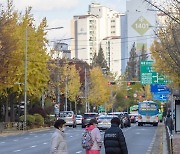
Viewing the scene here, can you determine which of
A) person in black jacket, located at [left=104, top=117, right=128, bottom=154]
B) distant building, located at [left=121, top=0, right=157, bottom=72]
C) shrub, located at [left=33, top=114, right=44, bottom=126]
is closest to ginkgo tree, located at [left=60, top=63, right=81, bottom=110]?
shrub, located at [left=33, top=114, right=44, bottom=126]

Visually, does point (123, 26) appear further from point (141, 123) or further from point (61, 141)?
point (61, 141)

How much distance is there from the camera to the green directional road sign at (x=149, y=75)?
208ft

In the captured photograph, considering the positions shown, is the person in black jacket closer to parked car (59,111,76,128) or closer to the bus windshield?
parked car (59,111,76,128)

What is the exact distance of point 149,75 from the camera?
210ft

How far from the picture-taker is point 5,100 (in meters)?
61.8

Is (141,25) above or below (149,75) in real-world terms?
above

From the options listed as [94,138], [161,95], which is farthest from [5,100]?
[94,138]

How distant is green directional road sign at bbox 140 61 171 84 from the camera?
6344 cm

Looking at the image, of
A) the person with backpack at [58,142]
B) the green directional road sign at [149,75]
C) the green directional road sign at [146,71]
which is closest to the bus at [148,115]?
the green directional road sign at [149,75]

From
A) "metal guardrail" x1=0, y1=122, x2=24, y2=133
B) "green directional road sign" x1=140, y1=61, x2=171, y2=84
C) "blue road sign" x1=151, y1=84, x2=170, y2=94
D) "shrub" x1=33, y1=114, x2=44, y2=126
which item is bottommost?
"metal guardrail" x1=0, y1=122, x2=24, y2=133

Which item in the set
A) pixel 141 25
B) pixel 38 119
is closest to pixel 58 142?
pixel 38 119

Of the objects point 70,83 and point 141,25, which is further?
point 141,25

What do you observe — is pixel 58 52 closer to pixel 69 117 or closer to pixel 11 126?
pixel 69 117

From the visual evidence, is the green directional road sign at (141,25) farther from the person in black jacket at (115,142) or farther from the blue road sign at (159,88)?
the person in black jacket at (115,142)
